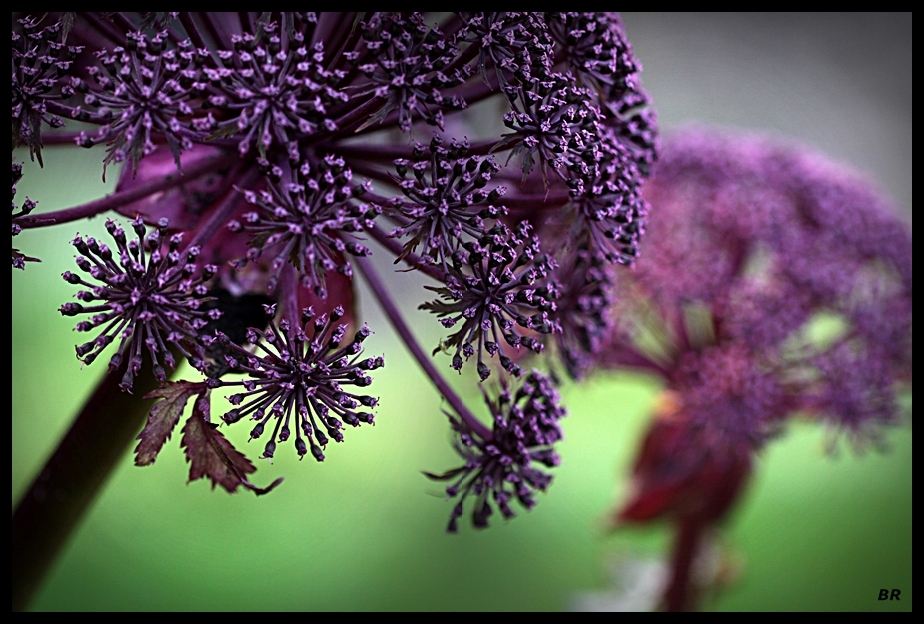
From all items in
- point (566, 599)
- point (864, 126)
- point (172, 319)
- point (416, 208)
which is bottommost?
point (172, 319)

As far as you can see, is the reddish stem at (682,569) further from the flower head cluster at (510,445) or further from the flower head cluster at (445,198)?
the flower head cluster at (445,198)

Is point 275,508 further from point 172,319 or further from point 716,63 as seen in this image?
point 716,63

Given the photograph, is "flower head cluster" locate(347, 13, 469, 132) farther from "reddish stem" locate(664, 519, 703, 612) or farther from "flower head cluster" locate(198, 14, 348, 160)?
"reddish stem" locate(664, 519, 703, 612)

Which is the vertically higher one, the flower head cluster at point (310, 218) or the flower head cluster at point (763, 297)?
the flower head cluster at point (763, 297)

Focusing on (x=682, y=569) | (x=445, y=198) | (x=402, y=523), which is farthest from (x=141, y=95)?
(x=402, y=523)

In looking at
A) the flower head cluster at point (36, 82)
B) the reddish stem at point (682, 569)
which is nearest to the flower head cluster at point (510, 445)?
the flower head cluster at point (36, 82)

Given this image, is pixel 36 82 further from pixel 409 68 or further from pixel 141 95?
pixel 409 68
